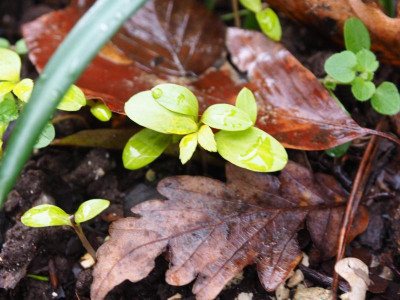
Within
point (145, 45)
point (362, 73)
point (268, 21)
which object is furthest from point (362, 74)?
point (145, 45)

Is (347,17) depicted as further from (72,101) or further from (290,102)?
(72,101)

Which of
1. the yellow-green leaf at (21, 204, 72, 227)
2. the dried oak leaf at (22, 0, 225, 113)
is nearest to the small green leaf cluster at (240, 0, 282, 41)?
the dried oak leaf at (22, 0, 225, 113)

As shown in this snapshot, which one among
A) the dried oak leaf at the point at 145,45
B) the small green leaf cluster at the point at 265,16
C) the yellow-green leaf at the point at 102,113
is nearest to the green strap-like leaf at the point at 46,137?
the yellow-green leaf at the point at 102,113

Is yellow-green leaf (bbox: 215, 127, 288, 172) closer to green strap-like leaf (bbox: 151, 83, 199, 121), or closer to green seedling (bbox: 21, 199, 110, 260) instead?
green strap-like leaf (bbox: 151, 83, 199, 121)

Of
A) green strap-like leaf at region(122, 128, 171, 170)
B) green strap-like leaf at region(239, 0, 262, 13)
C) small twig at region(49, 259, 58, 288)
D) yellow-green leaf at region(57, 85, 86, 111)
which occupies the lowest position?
small twig at region(49, 259, 58, 288)

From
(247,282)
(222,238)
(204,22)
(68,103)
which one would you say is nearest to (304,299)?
(247,282)

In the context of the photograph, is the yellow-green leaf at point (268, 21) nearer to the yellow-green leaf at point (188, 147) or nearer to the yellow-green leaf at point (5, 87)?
the yellow-green leaf at point (188, 147)

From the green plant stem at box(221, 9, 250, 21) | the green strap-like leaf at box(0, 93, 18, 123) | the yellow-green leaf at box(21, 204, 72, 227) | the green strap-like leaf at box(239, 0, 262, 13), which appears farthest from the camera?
the green plant stem at box(221, 9, 250, 21)
